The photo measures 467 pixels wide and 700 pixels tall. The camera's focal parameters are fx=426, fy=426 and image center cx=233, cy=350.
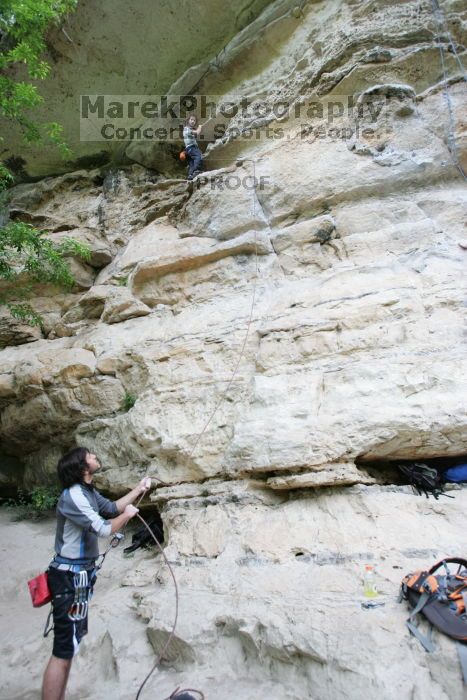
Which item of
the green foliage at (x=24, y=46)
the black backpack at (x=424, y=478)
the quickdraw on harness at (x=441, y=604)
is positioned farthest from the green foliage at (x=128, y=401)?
the quickdraw on harness at (x=441, y=604)

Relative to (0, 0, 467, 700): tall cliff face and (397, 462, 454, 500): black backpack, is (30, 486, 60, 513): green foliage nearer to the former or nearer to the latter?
(0, 0, 467, 700): tall cliff face

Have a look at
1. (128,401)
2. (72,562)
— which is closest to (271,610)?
(72,562)

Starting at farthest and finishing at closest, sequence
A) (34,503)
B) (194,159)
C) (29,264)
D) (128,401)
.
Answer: (194,159), (34,503), (29,264), (128,401)

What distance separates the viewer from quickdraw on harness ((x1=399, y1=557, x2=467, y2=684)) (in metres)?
2.67

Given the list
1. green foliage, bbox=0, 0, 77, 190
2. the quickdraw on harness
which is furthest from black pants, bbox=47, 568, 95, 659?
green foliage, bbox=0, 0, 77, 190

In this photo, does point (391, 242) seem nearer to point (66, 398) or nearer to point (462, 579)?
point (462, 579)

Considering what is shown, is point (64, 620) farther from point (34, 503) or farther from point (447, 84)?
point (447, 84)

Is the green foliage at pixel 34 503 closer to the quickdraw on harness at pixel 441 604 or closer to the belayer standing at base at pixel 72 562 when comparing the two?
the belayer standing at base at pixel 72 562

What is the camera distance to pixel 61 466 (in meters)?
3.45

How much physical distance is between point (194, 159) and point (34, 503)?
24.0 ft

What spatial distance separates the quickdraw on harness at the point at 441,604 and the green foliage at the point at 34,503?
19.3 ft

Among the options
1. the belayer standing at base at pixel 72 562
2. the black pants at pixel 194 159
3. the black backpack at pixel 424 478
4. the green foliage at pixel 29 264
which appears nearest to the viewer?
the belayer standing at base at pixel 72 562

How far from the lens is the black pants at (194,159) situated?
8758mm

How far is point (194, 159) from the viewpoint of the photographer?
28.9 ft
